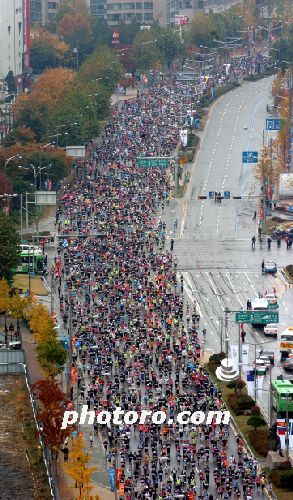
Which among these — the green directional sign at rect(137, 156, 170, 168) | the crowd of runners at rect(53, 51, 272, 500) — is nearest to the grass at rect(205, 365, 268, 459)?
the crowd of runners at rect(53, 51, 272, 500)

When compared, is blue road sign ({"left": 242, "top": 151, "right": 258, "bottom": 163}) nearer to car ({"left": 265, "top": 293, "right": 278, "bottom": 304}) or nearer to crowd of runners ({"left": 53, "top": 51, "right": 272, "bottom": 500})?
crowd of runners ({"left": 53, "top": 51, "right": 272, "bottom": 500})

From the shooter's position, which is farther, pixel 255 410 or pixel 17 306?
pixel 17 306

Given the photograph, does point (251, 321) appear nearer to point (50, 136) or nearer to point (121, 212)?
point (121, 212)

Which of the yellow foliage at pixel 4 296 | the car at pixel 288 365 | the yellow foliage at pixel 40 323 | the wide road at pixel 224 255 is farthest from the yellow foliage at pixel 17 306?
the car at pixel 288 365

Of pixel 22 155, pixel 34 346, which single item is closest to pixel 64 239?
pixel 22 155

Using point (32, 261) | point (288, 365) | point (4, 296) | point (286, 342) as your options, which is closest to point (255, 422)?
point (288, 365)

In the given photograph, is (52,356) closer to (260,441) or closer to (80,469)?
(260,441)
